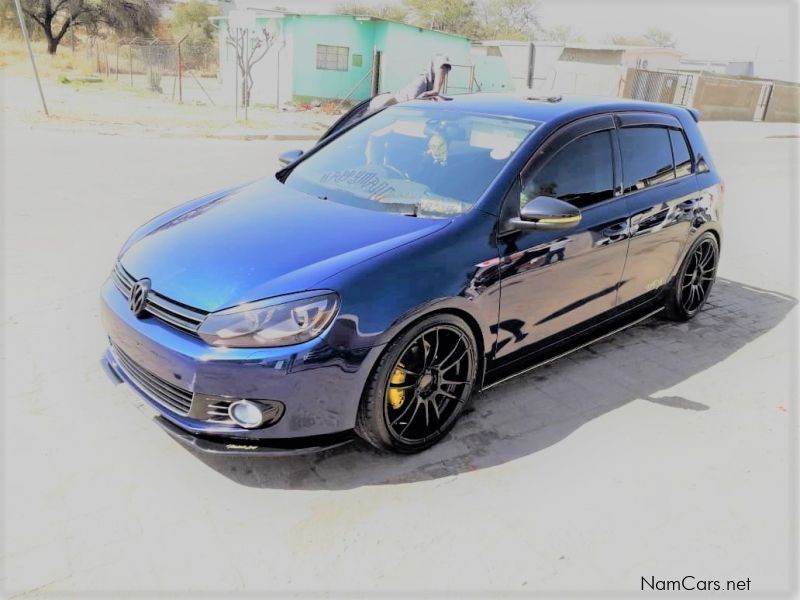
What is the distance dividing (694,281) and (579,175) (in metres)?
1.88

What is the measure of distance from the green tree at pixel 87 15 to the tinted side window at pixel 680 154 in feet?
149

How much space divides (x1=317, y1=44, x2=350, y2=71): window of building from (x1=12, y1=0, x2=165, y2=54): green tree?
24359mm

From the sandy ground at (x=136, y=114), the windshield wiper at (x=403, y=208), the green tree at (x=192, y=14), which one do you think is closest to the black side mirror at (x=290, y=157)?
the windshield wiper at (x=403, y=208)

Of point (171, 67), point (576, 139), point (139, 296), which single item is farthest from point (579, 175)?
point (171, 67)

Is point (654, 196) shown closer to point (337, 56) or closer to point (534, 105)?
point (534, 105)

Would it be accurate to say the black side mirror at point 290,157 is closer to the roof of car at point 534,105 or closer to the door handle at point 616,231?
the roof of car at point 534,105

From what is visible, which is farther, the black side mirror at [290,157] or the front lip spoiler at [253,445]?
the black side mirror at [290,157]

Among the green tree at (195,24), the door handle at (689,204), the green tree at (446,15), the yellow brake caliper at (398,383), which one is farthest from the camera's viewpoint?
the green tree at (446,15)

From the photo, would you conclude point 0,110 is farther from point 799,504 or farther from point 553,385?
point 799,504

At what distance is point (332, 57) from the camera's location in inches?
1022

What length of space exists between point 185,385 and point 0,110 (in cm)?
1664

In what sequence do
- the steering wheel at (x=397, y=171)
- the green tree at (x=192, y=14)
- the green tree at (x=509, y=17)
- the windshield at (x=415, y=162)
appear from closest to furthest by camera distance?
the windshield at (x=415, y=162)
the steering wheel at (x=397, y=171)
the green tree at (x=192, y=14)
the green tree at (x=509, y=17)

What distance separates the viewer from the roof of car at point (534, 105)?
12.9 ft

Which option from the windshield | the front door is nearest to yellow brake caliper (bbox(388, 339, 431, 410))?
the front door
